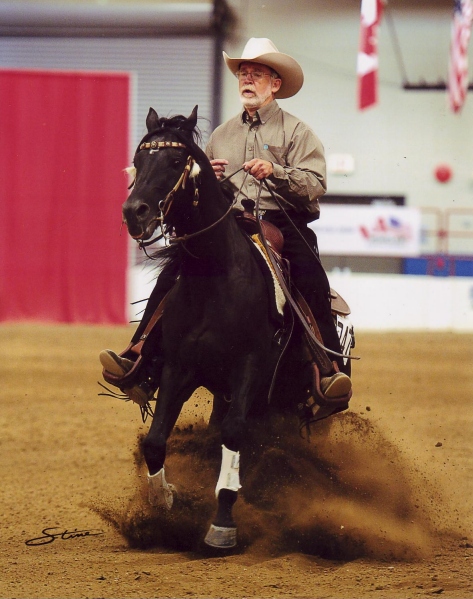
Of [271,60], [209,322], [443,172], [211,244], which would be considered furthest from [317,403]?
[443,172]

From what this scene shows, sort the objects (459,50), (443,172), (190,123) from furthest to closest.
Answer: (443,172) → (459,50) → (190,123)

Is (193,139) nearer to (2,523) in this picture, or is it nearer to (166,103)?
(2,523)

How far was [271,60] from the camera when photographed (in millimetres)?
4496

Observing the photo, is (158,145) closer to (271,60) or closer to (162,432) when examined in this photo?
(271,60)

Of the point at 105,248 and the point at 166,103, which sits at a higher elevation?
the point at 166,103

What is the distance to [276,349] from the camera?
14.5 feet

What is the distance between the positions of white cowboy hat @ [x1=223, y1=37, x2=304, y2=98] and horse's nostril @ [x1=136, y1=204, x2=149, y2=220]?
4.19 feet

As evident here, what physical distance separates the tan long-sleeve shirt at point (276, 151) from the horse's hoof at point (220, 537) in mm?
1604

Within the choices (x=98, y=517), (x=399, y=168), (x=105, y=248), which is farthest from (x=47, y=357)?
(x=399, y=168)

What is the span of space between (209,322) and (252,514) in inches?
46.7

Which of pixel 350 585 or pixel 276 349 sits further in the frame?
pixel 276 349

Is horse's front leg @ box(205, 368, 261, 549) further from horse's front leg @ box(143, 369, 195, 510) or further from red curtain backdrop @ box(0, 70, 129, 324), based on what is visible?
red curtain backdrop @ box(0, 70, 129, 324)

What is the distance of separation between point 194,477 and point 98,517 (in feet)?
1.90

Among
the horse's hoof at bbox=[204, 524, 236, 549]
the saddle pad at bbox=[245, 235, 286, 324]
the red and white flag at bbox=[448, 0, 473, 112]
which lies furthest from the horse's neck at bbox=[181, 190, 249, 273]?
the red and white flag at bbox=[448, 0, 473, 112]
